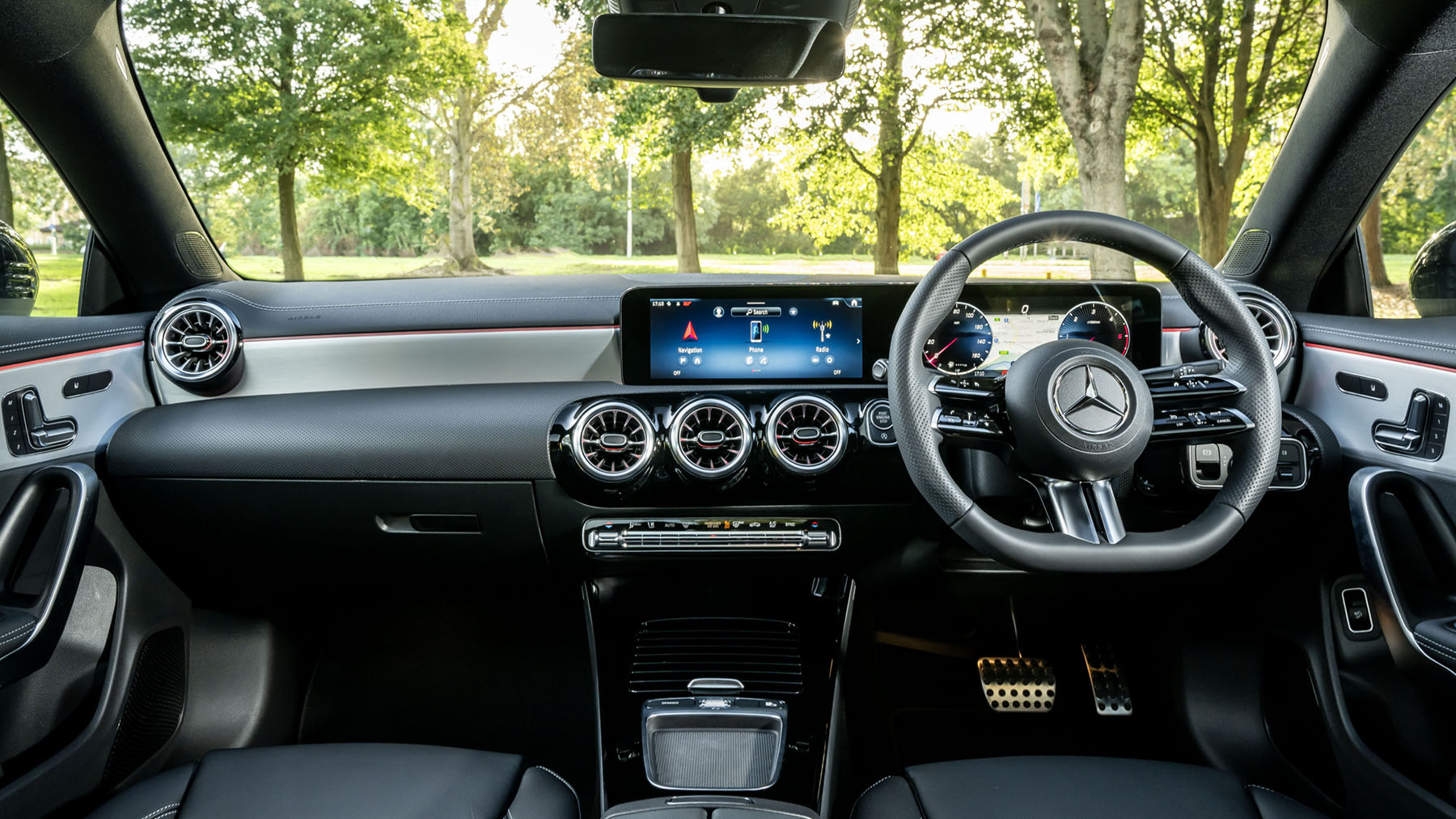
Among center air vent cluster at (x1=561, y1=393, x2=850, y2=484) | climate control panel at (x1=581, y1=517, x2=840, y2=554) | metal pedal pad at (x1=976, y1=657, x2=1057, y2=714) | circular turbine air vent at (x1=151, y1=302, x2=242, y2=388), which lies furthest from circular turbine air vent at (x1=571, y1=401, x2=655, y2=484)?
metal pedal pad at (x1=976, y1=657, x2=1057, y2=714)

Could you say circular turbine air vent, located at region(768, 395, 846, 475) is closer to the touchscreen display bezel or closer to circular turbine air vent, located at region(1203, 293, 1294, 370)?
the touchscreen display bezel

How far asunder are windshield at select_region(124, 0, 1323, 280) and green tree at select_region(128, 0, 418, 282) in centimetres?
1

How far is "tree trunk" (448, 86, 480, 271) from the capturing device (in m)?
3.02

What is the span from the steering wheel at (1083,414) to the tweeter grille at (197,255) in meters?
2.25

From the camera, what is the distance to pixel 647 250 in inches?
118

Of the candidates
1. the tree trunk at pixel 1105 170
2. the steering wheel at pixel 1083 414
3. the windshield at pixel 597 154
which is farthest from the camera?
the tree trunk at pixel 1105 170

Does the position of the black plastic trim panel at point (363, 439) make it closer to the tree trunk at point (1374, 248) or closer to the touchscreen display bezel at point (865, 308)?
the touchscreen display bezel at point (865, 308)

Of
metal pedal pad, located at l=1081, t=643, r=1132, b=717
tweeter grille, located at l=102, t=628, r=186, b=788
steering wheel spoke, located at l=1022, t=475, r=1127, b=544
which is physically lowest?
metal pedal pad, located at l=1081, t=643, r=1132, b=717

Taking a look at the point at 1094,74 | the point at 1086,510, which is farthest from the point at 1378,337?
the point at 1094,74

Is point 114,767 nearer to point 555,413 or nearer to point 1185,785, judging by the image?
point 555,413

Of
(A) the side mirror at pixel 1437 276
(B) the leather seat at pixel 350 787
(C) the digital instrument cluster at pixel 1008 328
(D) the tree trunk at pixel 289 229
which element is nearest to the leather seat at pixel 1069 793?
(B) the leather seat at pixel 350 787

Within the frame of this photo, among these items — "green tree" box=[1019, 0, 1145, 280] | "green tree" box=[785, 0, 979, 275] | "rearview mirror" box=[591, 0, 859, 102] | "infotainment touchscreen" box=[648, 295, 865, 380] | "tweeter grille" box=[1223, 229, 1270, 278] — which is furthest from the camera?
"green tree" box=[1019, 0, 1145, 280]

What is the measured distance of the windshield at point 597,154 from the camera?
2.91m

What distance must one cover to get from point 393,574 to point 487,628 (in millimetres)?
554
